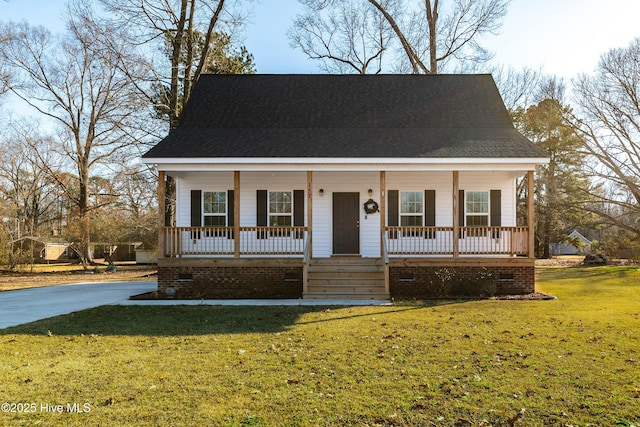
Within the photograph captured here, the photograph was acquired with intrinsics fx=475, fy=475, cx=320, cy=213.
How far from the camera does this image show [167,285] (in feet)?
45.0

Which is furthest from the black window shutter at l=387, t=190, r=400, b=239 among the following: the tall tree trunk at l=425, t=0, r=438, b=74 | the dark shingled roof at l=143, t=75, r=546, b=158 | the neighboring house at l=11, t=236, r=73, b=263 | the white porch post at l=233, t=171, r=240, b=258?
the neighboring house at l=11, t=236, r=73, b=263

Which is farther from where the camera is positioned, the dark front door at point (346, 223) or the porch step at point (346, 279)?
the dark front door at point (346, 223)


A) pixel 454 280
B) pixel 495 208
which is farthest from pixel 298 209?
pixel 495 208

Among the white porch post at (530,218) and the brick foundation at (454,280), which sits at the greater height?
the white porch post at (530,218)

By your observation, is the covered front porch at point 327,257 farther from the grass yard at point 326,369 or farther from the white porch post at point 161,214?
the grass yard at point 326,369

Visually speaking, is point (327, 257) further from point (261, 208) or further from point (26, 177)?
point (26, 177)

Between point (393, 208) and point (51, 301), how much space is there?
10.4m

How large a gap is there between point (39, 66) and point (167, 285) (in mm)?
23346

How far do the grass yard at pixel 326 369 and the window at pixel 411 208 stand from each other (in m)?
5.35

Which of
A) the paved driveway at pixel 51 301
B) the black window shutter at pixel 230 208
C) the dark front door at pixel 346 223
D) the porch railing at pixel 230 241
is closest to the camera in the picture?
the paved driveway at pixel 51 301

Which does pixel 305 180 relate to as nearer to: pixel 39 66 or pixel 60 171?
pixel 39 66

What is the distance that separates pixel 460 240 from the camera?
48.3 feet

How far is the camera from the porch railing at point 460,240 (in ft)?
45.4

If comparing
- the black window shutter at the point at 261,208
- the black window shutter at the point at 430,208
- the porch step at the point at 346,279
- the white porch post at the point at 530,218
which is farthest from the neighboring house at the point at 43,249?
the white porch post at the point at 530,218
